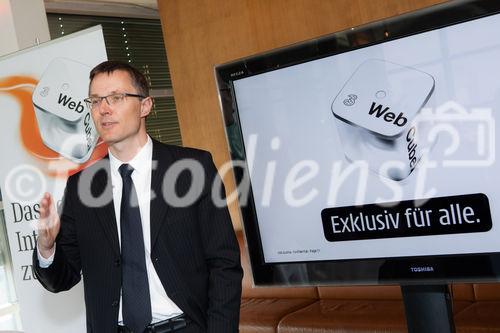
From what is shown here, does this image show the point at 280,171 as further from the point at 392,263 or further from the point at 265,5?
the point at 265,5

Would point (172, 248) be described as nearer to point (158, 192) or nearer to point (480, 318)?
point (158, 192)

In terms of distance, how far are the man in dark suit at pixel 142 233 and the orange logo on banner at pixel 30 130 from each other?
4.41 feet

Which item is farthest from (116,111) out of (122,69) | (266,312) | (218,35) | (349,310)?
(218,35)

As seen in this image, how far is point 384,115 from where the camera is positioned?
2160mm

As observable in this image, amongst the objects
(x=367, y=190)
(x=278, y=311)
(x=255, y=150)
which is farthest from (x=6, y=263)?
(x=367, y=190)

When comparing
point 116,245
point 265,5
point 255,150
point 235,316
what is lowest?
point 235,316

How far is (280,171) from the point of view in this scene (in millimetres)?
2439

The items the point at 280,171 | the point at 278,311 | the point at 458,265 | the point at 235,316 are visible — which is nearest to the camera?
the point at 458,265

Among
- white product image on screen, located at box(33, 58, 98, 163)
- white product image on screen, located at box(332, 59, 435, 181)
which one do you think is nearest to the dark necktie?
white product image on screen, located at box(332, 59, 435, 181)

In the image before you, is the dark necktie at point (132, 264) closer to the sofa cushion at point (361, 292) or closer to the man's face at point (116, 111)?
the man's face at point (116, 111)

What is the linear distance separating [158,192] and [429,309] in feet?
3.07

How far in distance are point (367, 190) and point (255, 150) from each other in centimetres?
47

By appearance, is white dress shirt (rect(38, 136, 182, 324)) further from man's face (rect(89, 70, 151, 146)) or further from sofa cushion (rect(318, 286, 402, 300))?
sofa cushion (rect(318, 286, 402, 300))

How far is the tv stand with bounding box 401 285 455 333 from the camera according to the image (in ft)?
6.85
